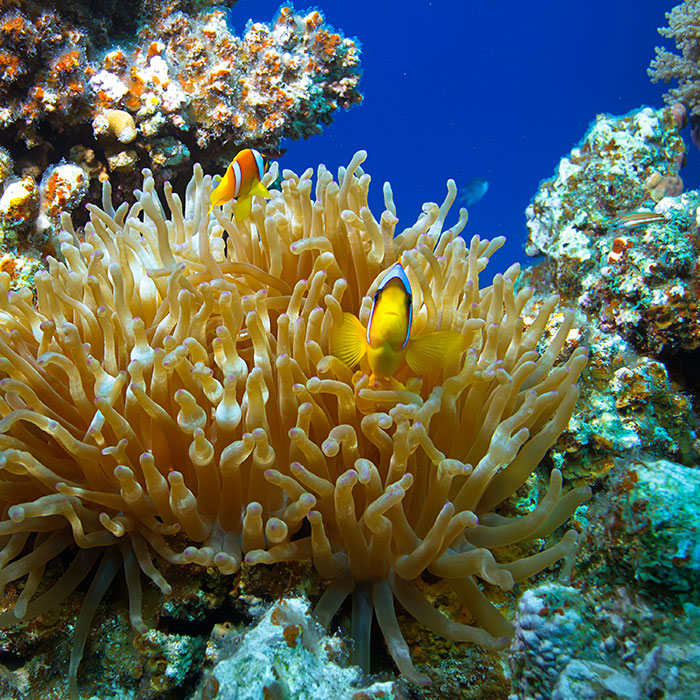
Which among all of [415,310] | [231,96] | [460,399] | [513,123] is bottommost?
[460,399]

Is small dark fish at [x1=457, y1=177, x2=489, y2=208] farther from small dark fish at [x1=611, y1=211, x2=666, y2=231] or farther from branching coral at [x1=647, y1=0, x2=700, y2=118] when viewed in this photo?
small dark fish at [x1=611, y1=211, x2=666, y2=231]

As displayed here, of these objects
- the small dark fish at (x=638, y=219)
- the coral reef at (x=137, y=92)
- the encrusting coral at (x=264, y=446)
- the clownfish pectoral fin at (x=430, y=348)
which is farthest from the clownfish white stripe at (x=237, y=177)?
the small dark fish at (x=638, y=219)

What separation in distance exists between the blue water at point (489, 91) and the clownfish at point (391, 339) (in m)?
39.0

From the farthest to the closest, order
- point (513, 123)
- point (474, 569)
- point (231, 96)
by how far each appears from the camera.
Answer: point (513, 123) → point (231, 96) → point (474, 569)

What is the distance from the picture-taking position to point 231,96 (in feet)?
10.7

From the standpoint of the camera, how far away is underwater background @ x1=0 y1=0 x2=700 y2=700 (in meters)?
1.03

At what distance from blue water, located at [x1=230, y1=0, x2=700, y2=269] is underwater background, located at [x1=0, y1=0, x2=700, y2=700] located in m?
38.1

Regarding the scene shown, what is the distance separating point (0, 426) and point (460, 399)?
128 cm

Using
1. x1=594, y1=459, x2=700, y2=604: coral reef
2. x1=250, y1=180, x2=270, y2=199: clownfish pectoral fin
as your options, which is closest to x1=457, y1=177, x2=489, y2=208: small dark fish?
x1=250, y1=180, x2=270, y2=199: clownfish pectoral fin

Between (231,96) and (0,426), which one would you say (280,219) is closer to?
(0,426)

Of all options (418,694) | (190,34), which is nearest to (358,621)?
(418,694)

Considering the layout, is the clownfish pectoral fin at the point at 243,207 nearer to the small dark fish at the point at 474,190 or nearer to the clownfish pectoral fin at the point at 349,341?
the clownfish pectoral fin at the point at 349,341

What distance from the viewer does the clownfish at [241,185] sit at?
1.92 meters

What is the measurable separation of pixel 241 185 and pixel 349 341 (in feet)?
2.89
